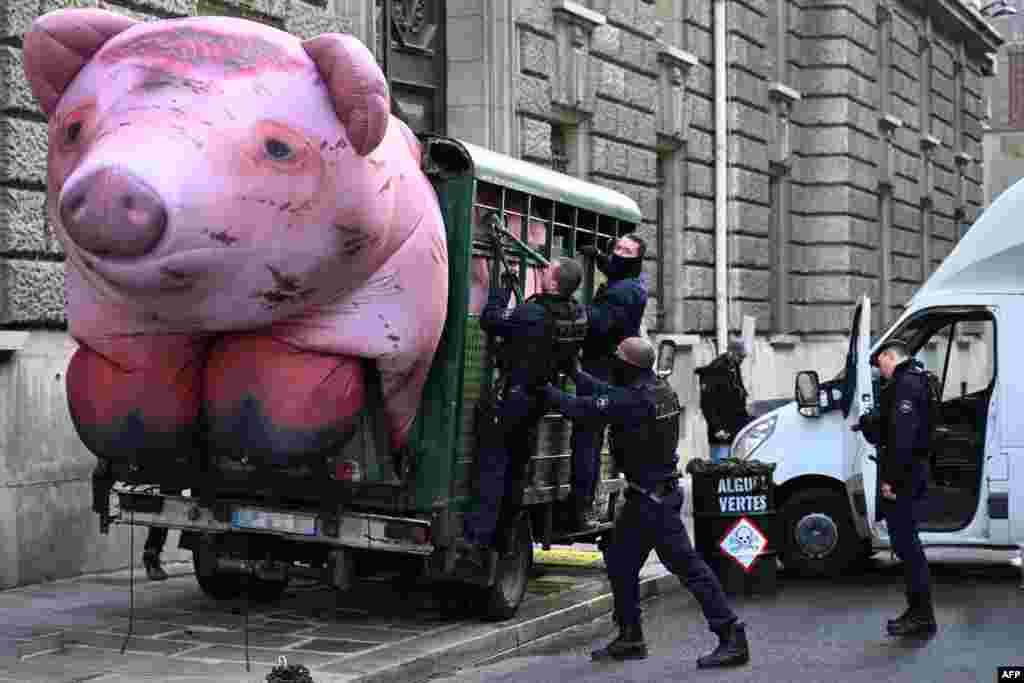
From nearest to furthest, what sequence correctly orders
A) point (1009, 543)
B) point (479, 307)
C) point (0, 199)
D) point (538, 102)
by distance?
point (479, 307), point (0, 199), point (1009, 543), point (538, 102)

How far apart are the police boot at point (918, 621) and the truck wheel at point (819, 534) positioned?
2.77 m

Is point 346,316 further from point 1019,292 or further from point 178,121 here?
point 1019,292

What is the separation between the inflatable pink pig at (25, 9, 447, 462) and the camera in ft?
29.1

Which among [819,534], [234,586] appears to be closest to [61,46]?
[234,586]

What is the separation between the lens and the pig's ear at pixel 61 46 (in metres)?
9.46

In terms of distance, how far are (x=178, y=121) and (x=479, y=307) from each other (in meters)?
2.51

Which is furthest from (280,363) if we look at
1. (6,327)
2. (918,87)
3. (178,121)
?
(918,87)

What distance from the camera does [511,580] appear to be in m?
11.7

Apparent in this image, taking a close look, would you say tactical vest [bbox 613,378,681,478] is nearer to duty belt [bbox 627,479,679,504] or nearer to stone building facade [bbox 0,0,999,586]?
duty belt [bbox 627,479,679,504]

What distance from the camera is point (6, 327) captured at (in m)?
12.6

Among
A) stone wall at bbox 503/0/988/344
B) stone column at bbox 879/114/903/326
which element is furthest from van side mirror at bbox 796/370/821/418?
stone column at bbox 879/114/903/326

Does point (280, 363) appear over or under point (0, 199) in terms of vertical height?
under

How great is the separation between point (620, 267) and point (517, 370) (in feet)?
4.70

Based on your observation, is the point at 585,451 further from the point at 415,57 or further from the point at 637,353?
the point at 415,57
